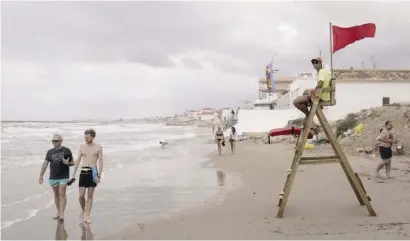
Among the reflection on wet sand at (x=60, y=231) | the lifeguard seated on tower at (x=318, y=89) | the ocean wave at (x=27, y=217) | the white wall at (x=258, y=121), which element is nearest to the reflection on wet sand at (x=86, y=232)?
the reflection on wet sand at (x=60, y=231)

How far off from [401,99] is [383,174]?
26.9 metres

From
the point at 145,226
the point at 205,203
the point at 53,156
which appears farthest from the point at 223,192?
the point at 53,156

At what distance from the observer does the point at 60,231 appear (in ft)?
23.7

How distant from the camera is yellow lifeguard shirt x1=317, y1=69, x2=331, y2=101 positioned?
730cm

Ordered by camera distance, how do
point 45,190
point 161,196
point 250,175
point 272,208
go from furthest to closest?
point 250,175 → point 45,190 → point 161,196 → point 272,208

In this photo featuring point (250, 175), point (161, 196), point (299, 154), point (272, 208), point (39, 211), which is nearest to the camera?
point (299, 154)

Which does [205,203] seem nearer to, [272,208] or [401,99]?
[272,208]

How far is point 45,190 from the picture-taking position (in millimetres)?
11758

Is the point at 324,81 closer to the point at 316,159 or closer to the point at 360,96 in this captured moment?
the point at 316,159

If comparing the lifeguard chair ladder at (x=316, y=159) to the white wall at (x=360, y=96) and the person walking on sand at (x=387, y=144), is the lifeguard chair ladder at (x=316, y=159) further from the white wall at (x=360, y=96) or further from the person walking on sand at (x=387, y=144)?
the white wall at (x=360, y=96)

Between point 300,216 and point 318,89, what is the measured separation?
7.45ft

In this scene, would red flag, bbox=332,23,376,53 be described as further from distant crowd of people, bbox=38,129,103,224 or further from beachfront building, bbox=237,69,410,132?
beachfront building, bbox=237,69,410,132

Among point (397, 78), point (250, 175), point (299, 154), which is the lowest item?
point (250, 175)

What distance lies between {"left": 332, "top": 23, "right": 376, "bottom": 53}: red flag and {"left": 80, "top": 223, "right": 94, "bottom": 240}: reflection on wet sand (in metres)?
5.47
